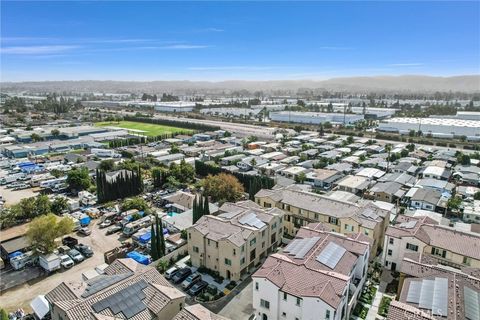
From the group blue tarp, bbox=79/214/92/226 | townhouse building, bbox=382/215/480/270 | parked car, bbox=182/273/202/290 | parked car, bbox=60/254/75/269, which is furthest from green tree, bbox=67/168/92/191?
townhouse building, bbox=382/215/480/270

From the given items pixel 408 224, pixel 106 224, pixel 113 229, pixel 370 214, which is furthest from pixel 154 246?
pixel 408 224

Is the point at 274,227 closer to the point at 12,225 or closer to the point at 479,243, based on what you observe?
→ the point at 479,243

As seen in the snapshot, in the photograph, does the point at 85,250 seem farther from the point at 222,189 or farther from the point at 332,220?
the point at 332,220

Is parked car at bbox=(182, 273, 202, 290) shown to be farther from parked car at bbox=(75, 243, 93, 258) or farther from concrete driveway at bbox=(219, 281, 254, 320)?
parked car at bbox=(75, 243, 93, 258)

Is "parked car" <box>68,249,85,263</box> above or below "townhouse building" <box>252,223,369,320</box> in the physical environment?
below

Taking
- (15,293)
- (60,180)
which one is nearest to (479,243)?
(15,293)

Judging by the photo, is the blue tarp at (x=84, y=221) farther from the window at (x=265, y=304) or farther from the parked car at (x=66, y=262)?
the window at (x=265, y=304)

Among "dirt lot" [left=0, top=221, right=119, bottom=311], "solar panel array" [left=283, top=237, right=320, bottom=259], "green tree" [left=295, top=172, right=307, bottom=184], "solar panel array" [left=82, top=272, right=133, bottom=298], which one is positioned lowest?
"dirt lot" [left=0, top=221, right=119, bottom=311]
